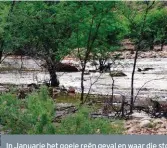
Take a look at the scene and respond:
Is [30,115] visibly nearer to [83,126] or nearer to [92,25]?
[83,126]

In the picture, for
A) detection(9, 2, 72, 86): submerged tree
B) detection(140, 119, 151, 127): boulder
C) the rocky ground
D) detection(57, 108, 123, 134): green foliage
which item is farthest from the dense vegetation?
detection(57, 108, 123, 134): green foliage

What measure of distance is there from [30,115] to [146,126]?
4.84 metres

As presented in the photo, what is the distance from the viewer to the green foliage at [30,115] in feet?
27.7

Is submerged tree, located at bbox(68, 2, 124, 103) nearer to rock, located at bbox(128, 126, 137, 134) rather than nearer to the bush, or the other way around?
rock, located at bbox(128, 126, 137, 134)

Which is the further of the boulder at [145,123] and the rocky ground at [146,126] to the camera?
the boulder at [145,123]

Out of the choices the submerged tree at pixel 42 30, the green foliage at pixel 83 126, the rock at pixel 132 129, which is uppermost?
the submerged tree at pixel 42 30

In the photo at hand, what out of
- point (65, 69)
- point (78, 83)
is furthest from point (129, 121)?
point (65, 69)

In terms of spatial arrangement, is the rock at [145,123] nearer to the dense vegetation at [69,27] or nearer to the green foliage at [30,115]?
the dense vegetation at [69,27]

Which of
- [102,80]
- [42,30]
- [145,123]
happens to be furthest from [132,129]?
[102,80]

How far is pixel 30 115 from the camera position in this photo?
348 inches

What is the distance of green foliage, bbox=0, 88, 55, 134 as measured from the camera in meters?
8.45

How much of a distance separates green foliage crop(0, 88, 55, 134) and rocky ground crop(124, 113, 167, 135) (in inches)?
137

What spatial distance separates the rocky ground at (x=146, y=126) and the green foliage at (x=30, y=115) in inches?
137

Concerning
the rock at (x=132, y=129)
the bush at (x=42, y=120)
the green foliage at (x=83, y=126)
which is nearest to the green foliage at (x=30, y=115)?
the bush at (x=42, y=120)
